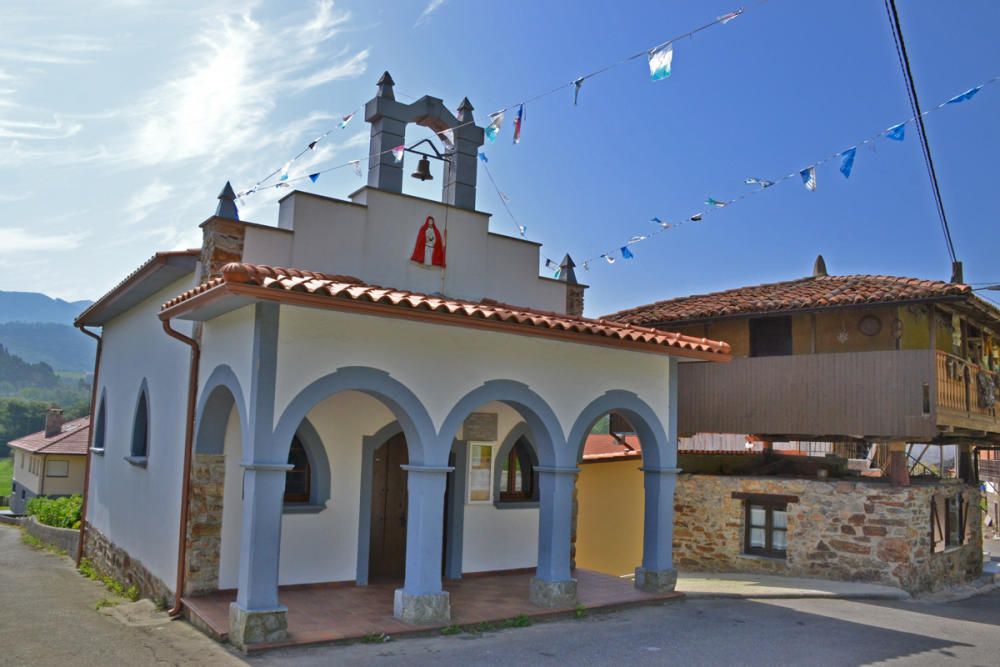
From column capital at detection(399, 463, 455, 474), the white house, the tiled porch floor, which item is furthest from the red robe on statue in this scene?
the tiled porch floor

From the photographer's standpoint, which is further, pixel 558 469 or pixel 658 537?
pixel 658 537

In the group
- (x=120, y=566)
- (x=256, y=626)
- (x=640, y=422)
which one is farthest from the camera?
(x=120, y=566)

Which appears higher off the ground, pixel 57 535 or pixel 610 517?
pixel 610 517

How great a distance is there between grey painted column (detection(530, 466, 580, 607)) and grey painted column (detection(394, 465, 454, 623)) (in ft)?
4.80

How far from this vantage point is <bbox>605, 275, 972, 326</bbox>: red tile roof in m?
13.4

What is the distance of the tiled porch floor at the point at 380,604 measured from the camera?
8.22m

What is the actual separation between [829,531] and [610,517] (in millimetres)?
4143

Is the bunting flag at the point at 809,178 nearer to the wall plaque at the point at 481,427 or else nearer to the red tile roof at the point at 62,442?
the wall plaque at the point at 481,427

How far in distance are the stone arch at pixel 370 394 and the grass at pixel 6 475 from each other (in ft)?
167

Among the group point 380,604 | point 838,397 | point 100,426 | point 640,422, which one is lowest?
point 380,604

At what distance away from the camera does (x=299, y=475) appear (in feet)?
34.7

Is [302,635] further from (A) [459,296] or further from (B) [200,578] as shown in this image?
(A) [459,296]

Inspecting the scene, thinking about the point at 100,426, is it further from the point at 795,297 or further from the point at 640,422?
the point at 795,297

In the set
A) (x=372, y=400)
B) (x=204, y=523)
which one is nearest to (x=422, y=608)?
(x=204, y=523)
